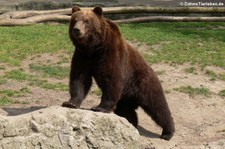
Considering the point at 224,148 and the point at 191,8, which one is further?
the point at 191,8

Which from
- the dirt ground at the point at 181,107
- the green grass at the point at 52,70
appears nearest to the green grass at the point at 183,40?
the dirt ground at the point at 181,107

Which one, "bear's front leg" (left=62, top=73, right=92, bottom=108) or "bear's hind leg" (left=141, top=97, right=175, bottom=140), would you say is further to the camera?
"bear's hind leg" (left=141, top=97, right=175, bottom=140)

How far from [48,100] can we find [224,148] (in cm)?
338

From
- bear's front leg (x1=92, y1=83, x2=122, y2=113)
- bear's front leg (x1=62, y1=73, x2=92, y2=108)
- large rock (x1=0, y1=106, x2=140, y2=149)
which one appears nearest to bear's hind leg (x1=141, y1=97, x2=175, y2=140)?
bear's front leg (x1=92, y1=83, x2=122, y2=113)

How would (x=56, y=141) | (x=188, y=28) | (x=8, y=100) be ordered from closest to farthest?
(x=56, y=141)
(x=8, y=100)
(x=188, y=28)

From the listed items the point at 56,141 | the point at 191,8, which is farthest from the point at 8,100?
the point at 191,8

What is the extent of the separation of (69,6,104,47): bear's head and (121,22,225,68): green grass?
503 cm

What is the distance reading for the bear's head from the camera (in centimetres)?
700

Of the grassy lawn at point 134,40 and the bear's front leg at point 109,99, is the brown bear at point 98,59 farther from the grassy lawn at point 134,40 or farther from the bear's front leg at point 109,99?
the grassy lawn at point 134,40

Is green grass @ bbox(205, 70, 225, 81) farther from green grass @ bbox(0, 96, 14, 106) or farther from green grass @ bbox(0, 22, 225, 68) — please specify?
green grass @ bbox(0, 96, 14, 106)

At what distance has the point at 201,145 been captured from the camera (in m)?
7.43

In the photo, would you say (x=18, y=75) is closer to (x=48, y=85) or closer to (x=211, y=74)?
(x=48, y=85)

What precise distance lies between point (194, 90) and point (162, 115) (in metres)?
2.40

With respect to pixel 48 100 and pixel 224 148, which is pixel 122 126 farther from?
pixel 48 100
